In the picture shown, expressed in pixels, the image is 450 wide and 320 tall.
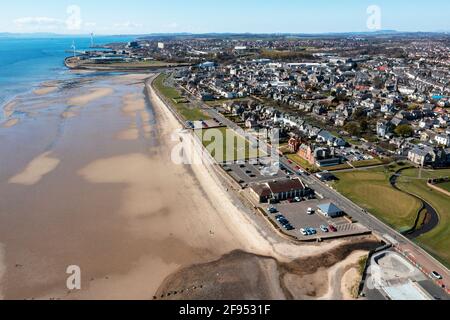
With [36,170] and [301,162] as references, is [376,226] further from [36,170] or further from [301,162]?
[36,170]

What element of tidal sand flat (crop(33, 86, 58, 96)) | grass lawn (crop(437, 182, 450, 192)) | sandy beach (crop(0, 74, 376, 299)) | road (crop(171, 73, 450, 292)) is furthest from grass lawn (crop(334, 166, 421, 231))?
tidal sand flat (crop(33, 86, 58, 96))

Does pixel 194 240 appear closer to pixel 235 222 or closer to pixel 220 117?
pixel 235 222

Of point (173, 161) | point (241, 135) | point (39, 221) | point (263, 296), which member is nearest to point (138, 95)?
point (241, 135)

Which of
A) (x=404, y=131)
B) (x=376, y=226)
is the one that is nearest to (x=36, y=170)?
(x=376, y=226)

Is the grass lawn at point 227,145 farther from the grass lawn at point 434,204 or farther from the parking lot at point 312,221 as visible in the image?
the grass lawn at point 434,204

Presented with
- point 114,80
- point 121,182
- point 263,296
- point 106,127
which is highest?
point 114,80

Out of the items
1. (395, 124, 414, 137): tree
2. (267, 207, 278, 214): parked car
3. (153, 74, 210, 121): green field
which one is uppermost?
(153, 74, 210, 121): green field

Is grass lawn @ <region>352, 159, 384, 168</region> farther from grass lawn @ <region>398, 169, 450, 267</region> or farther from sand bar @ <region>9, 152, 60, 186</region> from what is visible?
sand bar @ <region>9, 152, 60, 186</region>
